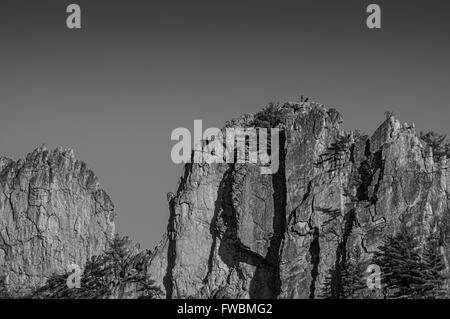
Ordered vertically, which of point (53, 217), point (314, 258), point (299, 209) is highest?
point (299, 209)

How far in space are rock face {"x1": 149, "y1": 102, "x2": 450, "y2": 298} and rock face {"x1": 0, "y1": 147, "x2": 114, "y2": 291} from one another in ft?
34.7

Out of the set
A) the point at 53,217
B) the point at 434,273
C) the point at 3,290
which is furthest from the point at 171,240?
the point at 434,273

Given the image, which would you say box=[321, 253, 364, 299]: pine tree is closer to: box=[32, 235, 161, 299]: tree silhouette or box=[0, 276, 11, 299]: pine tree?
box=[32, 235, 161, 299]: tree silhouette

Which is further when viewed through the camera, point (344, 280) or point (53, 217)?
point (53, 217)

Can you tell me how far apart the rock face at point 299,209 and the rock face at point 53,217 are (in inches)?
417

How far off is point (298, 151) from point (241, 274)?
983cm

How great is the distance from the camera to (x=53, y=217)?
113 meters

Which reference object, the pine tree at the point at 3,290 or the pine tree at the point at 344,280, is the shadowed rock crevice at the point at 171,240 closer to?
the pine tree at the point at 3,290

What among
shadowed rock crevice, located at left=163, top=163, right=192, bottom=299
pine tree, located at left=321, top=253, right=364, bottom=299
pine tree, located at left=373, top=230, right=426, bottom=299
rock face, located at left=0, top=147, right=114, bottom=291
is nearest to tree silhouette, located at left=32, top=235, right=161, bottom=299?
shadowed rock crevice, located at left=163, top=163, right=192, bottom=299

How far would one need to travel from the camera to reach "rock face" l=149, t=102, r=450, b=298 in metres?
94.1

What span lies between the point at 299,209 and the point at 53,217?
82.1ft

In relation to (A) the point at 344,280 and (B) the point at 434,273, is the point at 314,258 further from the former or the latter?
(B) the point at 434,273
